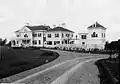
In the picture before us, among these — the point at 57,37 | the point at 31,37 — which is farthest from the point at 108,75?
the point at 31,37

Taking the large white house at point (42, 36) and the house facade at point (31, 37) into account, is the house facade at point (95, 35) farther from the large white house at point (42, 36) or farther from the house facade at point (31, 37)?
the house facade at point (31, 37)

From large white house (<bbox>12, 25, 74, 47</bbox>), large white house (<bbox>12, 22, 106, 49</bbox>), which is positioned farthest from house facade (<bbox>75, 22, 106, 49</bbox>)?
large white house (<bbox>12, 25, 74, 47</bbox>)

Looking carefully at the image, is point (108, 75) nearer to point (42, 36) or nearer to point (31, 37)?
point (42, 36)

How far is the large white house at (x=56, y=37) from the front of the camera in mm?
51656

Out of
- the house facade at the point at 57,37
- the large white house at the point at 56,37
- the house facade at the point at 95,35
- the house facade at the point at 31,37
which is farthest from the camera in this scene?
the house facade at the point at 31,37

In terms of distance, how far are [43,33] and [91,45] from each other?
21.2 meters

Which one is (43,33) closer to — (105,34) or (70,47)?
(70,47)

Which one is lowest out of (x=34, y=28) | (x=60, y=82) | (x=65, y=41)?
(x=60, y=82)

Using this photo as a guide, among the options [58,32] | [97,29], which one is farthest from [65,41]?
[97,29]

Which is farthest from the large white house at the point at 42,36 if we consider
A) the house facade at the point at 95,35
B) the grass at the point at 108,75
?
the grass at the point at 108,75

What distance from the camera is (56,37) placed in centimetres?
5928

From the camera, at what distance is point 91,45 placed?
159 ft

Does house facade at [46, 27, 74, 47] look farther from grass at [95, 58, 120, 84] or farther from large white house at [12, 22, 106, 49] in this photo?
grass at [95, 58, 120, 84]

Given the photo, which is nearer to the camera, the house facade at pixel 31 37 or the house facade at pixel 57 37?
the house facade at pixel 57 37
